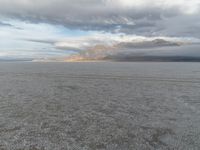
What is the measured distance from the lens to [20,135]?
19453 millimetres

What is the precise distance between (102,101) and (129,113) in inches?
306

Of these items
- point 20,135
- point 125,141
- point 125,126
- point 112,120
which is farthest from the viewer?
point 112,120

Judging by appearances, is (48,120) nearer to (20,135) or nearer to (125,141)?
(20,135)

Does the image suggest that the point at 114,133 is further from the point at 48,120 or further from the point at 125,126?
the point at 48,120

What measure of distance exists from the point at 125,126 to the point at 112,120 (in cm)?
221

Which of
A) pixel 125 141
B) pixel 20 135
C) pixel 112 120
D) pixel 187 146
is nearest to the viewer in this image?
pixel 187 146

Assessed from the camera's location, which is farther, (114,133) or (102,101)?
(102,101)

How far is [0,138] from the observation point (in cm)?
1869

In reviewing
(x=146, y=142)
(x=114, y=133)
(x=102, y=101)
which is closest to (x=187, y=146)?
(x=146, y=142)

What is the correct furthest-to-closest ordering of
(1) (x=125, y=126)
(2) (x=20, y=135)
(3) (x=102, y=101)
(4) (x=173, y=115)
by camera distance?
(3) (x=102, y=101), (4) (x=173, y=115), (1) (x=125, y=126), (2) (x=20, y=135)

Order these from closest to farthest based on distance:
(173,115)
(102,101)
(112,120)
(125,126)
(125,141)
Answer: (125,141)
(125,126)
(112,120)
(173,115)
(102,101)

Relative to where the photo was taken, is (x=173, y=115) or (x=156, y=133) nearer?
(x=156, y=133)

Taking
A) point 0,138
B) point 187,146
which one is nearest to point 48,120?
point 0,138

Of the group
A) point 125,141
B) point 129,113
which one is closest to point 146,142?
point 125,141
